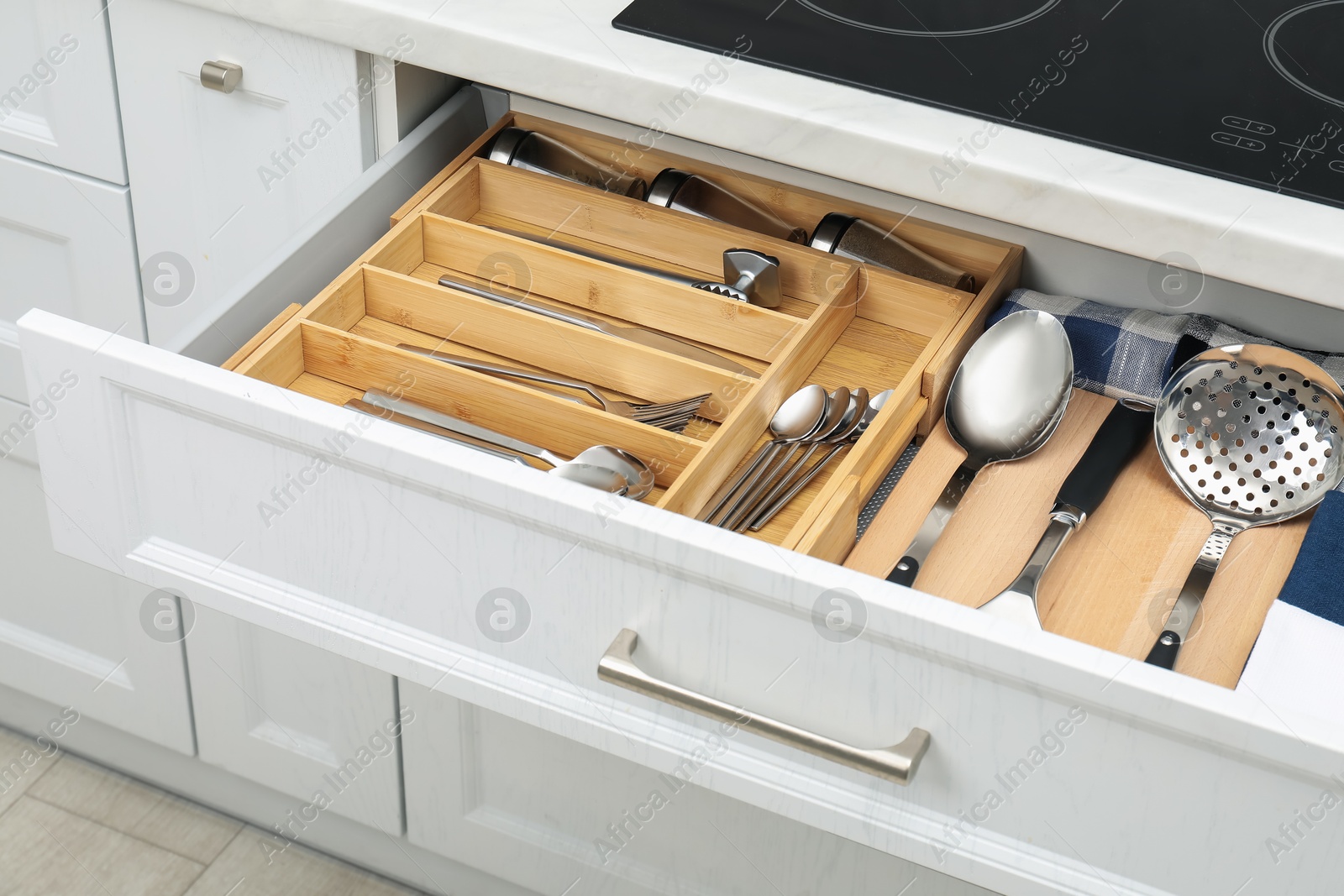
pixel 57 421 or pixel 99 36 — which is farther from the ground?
pixel 99 36

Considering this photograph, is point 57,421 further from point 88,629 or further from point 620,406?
point 88,629

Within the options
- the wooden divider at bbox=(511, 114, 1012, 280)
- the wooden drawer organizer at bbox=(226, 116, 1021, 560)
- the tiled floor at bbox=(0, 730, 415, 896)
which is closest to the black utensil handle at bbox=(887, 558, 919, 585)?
the wooden drawer organizer at bbox=(226, 116, 1021, 560)

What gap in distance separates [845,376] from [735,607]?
29 centimetres

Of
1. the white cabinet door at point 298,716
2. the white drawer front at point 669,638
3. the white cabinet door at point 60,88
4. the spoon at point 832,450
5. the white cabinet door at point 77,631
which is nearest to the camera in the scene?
the white drawer front at point 669,638

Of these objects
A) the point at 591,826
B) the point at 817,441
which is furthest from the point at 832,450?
the point at 591,826

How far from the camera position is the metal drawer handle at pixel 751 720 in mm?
638

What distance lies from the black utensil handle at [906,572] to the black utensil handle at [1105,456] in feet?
0.38

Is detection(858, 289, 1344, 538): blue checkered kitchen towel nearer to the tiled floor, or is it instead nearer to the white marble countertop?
the white marble countertop

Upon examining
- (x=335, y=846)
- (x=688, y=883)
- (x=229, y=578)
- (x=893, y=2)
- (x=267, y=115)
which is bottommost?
(x=335, y=846)

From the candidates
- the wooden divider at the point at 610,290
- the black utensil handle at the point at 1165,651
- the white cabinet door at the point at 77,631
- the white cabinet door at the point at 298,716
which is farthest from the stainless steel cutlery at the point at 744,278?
the white cabinet door at the point at 77,631

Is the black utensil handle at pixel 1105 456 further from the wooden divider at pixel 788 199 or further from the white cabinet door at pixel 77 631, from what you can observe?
the white cabinet door at pixel 77 631

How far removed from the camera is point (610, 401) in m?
0.86

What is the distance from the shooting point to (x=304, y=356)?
86cm

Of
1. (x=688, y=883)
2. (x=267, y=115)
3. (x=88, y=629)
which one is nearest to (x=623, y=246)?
(x=267, y=115)
